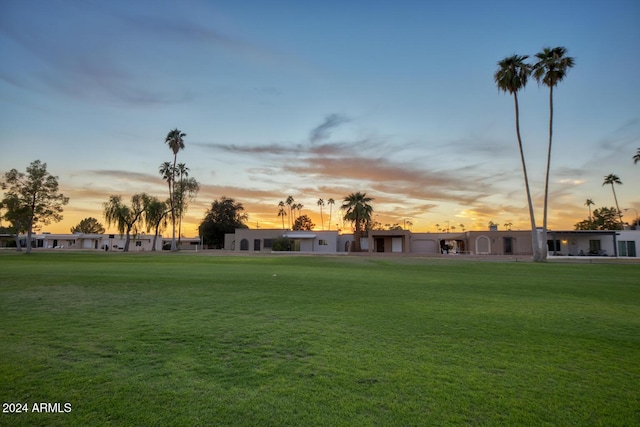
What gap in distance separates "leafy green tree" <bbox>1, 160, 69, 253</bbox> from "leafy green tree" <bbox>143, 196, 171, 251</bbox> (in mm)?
13406

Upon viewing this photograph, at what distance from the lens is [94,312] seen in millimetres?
7617

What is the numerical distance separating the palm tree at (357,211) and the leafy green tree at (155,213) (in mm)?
32198

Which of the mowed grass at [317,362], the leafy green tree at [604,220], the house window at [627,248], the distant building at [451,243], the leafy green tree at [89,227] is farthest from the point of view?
the leafy green tree at [89,227]

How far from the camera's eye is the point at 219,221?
80500 mm

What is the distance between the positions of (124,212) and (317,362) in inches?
2486

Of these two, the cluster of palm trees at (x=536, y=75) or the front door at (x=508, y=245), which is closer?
the cluster of palm trees at (x=536, y=75)

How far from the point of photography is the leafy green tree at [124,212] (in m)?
58.4

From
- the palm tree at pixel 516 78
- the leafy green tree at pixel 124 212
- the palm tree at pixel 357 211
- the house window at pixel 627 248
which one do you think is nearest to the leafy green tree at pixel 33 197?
the leafy green tree at pixel 124 212

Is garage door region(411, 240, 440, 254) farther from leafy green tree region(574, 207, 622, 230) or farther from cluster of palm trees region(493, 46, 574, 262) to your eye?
leafy green tree region(574, 207, 622, 230)

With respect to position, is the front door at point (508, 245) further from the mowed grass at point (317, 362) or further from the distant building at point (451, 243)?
the mowed grass at point (317, 362)

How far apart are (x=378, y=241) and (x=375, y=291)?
47.8m

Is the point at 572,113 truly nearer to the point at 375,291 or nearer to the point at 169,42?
the point at 375,291

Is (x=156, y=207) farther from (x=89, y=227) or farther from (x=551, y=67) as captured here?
(x=89, y=227)

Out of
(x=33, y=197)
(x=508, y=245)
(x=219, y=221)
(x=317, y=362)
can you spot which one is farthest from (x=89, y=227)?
(x=317, y=362)
